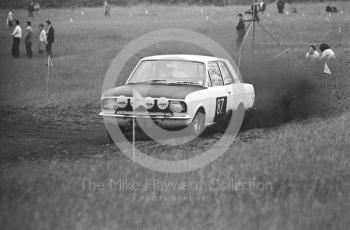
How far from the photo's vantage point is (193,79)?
13.4 meters

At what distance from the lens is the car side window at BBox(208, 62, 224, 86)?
1373cm

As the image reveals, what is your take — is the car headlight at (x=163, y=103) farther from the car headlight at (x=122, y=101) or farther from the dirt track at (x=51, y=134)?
the dirt track at (x=51, y=134)

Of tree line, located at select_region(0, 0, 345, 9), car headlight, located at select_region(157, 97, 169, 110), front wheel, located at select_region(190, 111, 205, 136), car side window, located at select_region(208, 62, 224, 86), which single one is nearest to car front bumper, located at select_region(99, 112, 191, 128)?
car headlight, located at select_region(157, 97, 169, 110)

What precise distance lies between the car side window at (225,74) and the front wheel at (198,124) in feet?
5.17

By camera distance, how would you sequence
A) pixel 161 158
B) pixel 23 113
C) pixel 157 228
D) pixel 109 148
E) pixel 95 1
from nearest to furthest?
pixel 157 228
pixel 161 158
pixel 109 148
pixel 23 113
pixel 95 1

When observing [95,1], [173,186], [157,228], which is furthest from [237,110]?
[95,1]

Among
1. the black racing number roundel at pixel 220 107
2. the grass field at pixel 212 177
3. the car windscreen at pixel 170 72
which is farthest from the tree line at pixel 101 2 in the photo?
the black racing number roundel at pixel 220 107

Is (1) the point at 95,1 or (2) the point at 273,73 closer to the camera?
(2) the point at 273,73

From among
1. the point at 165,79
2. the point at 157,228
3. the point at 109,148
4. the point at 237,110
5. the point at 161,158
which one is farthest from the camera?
the point at 237,110

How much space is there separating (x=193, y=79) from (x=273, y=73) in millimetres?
5959

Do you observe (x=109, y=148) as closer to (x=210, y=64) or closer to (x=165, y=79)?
(x=165, y=79)

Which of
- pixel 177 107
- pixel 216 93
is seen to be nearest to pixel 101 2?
pixel 216 93

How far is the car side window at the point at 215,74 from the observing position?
1373cm

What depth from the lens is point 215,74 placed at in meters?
14.0
